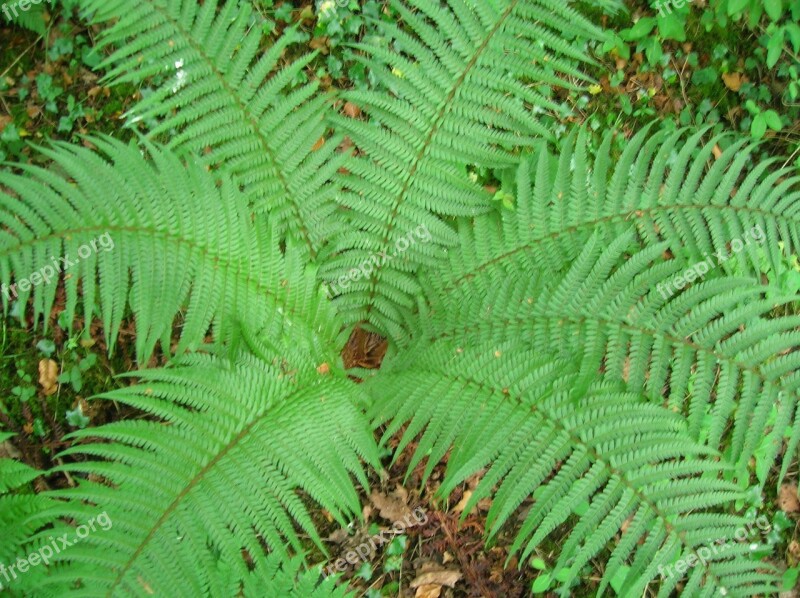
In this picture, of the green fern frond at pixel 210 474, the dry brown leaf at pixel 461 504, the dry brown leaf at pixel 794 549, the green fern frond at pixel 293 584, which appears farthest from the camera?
the dry brown leaf at pixel 794 549

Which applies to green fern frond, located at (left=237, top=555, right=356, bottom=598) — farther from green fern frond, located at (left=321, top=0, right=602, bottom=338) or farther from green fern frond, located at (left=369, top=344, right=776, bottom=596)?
green fern frond, located at (left=321, top=0, right=602, bottom=338)

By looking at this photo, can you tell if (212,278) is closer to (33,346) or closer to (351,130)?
(351,130)

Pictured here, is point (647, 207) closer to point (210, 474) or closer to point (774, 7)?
point (774, 7)

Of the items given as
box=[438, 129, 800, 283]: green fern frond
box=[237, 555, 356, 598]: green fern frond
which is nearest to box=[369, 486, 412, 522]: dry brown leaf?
box=[237, 555, 356, 598]: green fern frond

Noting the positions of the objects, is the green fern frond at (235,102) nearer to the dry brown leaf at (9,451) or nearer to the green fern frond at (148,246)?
the green fern frond at (148,246)

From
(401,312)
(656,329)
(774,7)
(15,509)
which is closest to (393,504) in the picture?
(401,312)

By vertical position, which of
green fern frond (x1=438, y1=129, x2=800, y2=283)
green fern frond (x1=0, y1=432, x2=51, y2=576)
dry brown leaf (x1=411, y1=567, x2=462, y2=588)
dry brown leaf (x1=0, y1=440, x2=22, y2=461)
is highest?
green fern frond (x1=438, y1=129, x2=800, y2=283)

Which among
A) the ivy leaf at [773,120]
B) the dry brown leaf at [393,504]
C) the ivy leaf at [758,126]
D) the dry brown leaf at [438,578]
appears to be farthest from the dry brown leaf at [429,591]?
the ivy leaf at [773,120]
